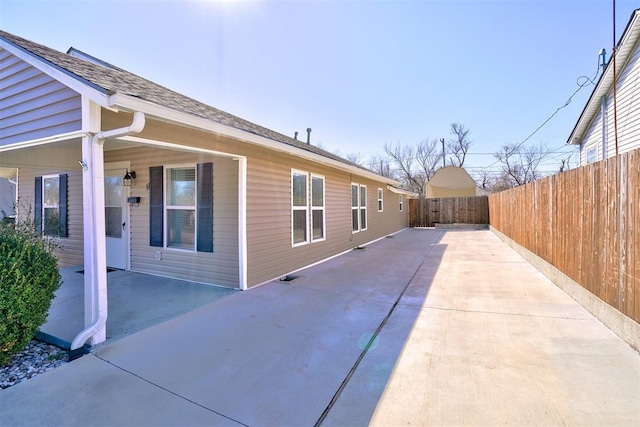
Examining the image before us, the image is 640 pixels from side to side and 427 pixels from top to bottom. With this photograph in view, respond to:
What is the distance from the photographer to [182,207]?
5.21 metres

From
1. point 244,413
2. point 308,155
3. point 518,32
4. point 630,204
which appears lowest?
point 244,413

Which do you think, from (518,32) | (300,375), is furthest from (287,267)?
(518,32)

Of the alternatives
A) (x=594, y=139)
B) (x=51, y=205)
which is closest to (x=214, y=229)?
(x=51, y=205)

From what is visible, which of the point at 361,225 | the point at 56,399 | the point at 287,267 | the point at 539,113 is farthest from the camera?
the point at 539,113

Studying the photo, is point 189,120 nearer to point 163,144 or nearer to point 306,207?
point 163,144

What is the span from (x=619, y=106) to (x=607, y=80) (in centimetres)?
75

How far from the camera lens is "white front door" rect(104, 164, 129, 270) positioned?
5793 mm

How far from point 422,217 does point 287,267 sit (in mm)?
15260

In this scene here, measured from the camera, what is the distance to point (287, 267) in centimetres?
591

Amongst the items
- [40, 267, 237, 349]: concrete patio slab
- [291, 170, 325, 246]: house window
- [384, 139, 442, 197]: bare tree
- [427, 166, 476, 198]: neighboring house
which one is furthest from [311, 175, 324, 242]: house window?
[384, 139, 442, 197]: bare tree

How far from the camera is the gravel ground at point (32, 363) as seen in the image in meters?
2.39

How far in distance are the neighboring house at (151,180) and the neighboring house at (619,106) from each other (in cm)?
673

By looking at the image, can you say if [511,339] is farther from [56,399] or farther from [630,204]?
[56,399]

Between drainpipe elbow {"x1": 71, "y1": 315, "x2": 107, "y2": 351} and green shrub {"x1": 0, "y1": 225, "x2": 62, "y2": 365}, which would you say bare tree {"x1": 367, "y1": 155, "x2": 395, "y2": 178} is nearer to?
drainpipe elbow {"x1": 71, "y1": 315, "x2": 107, "y2": 351}
